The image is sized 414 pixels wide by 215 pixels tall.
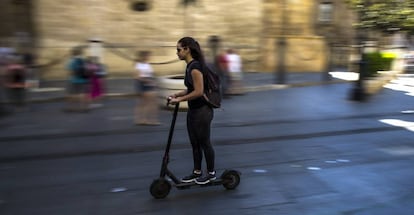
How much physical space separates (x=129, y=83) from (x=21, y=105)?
17.6ft

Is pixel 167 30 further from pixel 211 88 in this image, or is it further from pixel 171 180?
pixel 211 88

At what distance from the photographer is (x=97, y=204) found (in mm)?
4953

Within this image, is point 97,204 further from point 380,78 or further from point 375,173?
point 380,78

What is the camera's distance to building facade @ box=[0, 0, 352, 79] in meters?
17.8

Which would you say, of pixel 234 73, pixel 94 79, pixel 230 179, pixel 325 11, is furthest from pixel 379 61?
pixel 230 179

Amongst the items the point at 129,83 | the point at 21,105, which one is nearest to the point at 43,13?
the point at 129,83

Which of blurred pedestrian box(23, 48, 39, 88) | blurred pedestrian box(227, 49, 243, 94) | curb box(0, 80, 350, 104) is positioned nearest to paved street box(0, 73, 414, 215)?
curb box(0, 80, 350, 104)

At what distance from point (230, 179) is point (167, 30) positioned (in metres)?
15.2

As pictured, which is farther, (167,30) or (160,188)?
(167,30)

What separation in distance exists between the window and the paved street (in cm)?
1331

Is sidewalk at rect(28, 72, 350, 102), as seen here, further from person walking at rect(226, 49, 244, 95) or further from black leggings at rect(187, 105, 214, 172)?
black leggings at rect(187, 105, 214, 172)

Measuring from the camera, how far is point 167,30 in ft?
65.2

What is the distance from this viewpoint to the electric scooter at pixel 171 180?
16.5 ft

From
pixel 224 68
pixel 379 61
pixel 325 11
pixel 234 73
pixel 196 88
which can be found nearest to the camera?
pixel 196 88
